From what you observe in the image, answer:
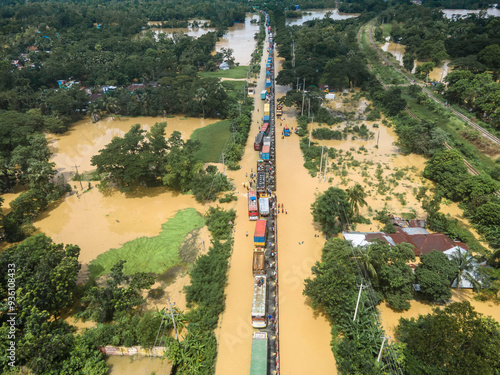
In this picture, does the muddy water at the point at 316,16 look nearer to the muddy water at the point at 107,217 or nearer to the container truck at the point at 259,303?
the muddy water at the point at 107,217

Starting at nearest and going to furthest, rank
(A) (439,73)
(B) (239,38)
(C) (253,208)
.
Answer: (C) (253,208) < (A) (439,73) < (B) (239,38)

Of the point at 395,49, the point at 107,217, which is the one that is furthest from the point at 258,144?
the point at 395,49

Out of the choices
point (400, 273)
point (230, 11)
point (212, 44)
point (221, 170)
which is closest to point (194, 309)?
point (400, 273)

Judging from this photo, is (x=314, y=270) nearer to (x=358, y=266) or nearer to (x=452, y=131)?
(x=358, y=266)

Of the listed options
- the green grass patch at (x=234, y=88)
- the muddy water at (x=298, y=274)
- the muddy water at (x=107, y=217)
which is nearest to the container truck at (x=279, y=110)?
the green grass patch at (x=234, y=88)

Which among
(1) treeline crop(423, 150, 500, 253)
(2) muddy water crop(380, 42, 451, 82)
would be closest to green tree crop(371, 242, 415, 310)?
(1) treeline crop(423, 150, 500, 253)

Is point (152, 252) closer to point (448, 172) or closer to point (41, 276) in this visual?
point (41, 276)
